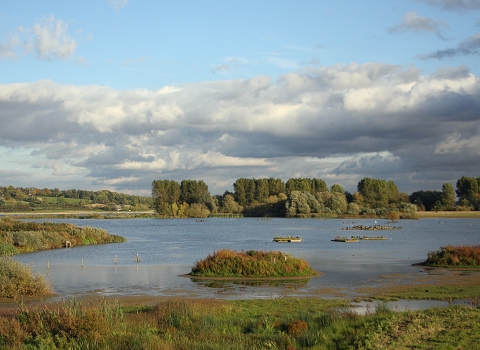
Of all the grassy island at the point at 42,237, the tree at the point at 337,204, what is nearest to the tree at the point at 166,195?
the tree at the point at 337,204

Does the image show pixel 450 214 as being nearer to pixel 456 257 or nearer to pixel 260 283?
pixel 456 257

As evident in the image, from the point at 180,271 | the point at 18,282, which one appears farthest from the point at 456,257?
the point at 18,282

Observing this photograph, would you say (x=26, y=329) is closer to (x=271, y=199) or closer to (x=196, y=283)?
(x=196, y=283)

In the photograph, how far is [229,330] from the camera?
52.9 ft

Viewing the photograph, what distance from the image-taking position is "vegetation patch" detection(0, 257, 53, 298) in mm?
26000

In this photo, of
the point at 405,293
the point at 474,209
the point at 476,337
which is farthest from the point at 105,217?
the point at 476,337

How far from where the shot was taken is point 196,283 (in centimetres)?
3247

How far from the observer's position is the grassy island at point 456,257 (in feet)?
131

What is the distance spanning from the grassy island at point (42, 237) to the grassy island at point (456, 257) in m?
37.5

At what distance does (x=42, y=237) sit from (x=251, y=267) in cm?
3569

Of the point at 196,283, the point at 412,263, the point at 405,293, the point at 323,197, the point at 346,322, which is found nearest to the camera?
the point at 346,322

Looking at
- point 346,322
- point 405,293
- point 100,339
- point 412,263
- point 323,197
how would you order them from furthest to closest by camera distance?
point 323,197, point 412,263, point 405,293, point 346,322, point 100,339

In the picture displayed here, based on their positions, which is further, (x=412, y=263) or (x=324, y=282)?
(x=412, y=263)

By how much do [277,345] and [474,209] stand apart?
190 metres
